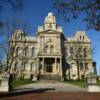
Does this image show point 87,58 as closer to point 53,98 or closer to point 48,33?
point 48,33

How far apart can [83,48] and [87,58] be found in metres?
2.63

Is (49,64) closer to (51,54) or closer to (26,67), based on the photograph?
(51,54)

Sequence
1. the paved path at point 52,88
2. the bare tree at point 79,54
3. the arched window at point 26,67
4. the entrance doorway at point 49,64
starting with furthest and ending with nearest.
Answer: the bare tree at point 79,54, the arched window at point 26,67, the entrance doorway at point 49,64, the paved path at point 52,88

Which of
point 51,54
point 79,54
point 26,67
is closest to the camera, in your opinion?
point 51,54

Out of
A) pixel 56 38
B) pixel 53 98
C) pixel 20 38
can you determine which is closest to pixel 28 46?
pixel 20 38

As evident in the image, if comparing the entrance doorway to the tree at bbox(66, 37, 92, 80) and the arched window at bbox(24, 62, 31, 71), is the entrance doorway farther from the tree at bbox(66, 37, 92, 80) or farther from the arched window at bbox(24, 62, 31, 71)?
the tree at bbox(66, 37, 92, 80)

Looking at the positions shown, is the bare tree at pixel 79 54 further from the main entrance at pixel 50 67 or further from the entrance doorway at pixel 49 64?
the entrance doorway at pixel 49 64

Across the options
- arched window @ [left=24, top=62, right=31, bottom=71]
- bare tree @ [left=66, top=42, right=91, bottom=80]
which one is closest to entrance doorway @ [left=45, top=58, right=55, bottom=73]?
arched window @ [left=24, top=62, right=31, bottom=71]

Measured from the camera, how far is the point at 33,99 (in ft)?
46.3

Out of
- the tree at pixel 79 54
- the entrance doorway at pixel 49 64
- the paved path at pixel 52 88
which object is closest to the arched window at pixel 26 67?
the entrance doorway at pixel 49 64

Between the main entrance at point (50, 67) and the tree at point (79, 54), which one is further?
the tree at point (79, 54)

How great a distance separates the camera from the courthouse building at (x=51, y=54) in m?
54.5

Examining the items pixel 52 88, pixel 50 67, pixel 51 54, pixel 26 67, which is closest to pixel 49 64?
pixel 50 67

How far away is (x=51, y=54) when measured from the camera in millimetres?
54062
